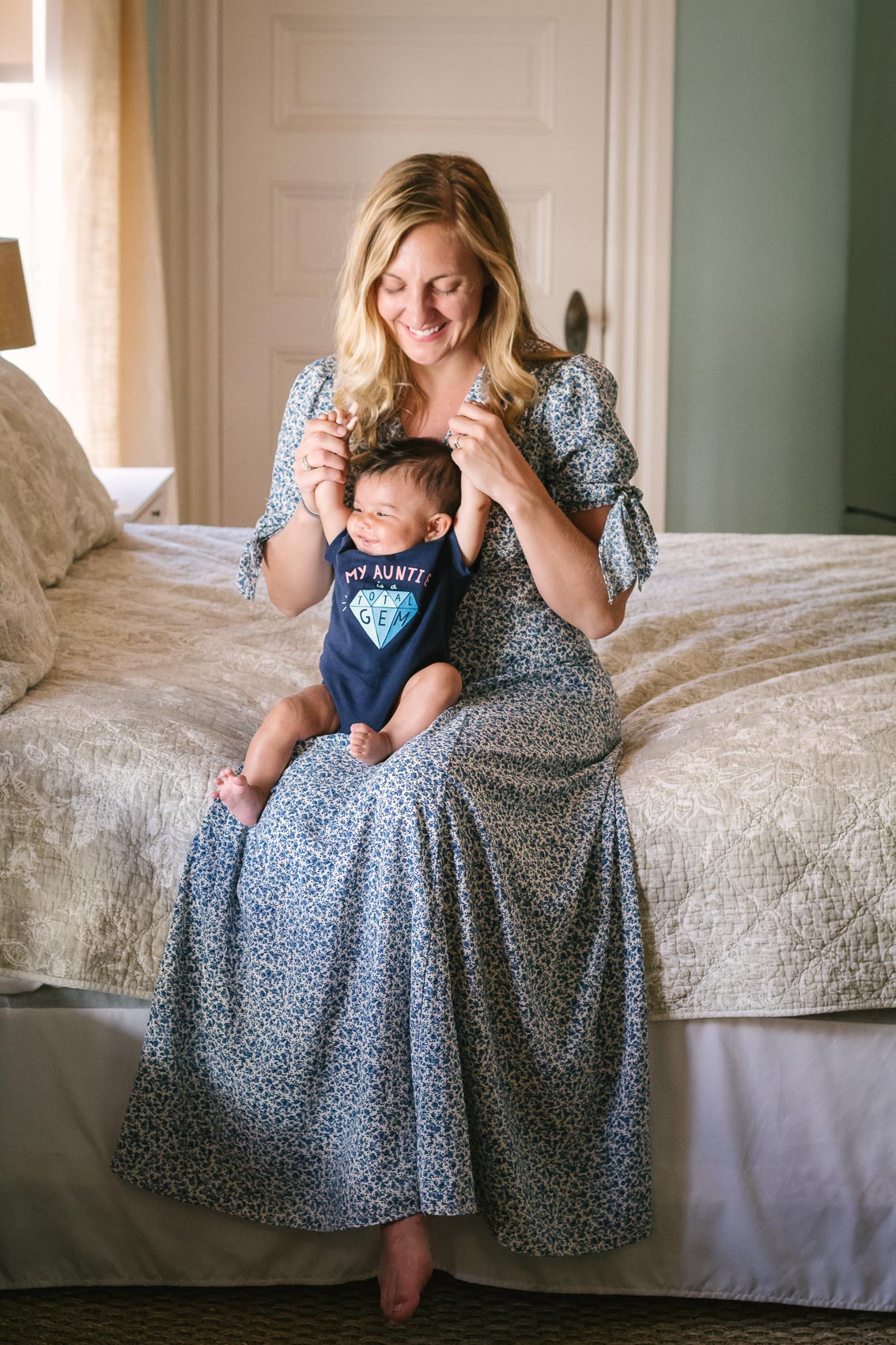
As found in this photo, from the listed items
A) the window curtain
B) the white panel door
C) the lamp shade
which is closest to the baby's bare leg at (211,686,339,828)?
the lamp shade

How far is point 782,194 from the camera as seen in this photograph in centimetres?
387

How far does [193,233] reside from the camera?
3.79 m

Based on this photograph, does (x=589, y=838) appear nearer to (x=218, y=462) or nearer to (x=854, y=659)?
(x=854, y=659)

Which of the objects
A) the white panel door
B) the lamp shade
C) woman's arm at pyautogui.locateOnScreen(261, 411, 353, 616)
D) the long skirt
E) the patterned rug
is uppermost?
the white panel door

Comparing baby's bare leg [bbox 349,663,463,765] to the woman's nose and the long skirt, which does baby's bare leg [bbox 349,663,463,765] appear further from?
the woman's nose

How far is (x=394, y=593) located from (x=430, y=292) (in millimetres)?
349

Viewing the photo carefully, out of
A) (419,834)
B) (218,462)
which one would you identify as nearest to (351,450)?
(419,834)

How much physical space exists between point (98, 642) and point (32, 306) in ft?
6.48

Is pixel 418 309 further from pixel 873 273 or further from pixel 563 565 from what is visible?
pixel 873 273

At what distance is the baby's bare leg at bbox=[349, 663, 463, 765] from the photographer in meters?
1.34

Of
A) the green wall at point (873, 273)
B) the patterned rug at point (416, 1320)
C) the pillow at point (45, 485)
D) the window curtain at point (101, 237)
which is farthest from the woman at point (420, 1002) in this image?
the green wall at point (873, 273)

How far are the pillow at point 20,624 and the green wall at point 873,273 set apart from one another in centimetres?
268

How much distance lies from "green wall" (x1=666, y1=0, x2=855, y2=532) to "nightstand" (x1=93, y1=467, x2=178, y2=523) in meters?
1.71

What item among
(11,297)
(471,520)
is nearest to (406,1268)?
(471,520)
